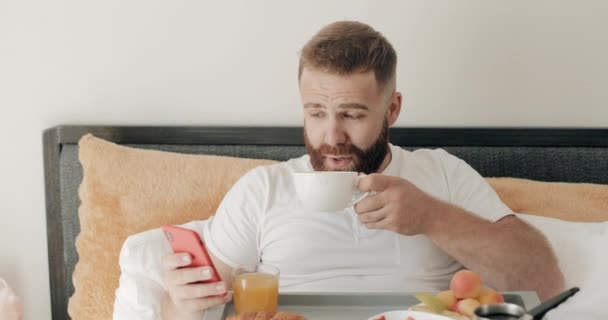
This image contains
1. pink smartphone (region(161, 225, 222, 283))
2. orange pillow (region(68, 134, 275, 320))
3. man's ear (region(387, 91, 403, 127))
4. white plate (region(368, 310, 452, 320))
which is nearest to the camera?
white plate (region(368, 310, 452, 320))

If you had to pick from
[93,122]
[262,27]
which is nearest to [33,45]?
[93,122]

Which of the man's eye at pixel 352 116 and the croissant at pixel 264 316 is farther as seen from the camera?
the man's eye at pixel 352 116

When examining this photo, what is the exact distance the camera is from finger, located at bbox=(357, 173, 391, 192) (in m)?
1.44

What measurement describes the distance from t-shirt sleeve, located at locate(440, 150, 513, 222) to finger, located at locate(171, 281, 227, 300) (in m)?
0.70

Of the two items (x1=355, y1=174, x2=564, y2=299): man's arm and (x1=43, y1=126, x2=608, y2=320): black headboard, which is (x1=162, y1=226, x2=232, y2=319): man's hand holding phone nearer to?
(x1=355, y1=174, x2=564, y2=299): man's arm

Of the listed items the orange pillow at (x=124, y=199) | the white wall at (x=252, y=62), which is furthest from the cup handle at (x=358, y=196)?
the white wall at (x=252, y=62)

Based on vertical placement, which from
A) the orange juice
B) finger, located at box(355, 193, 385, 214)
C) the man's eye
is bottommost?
the orange juice

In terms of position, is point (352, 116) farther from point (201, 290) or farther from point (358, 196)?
point (201, 290)

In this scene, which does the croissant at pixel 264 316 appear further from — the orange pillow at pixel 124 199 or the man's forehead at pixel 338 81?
the orange pillow at pixel 124 199

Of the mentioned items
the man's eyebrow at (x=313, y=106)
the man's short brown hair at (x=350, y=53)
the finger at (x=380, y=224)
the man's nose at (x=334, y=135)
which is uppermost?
the man's short brown hair at (x=350, y=53)

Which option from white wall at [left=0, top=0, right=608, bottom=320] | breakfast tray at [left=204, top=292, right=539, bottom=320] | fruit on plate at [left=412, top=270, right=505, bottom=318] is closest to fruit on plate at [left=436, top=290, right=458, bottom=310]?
fruit on plate at [left=412, top=270, right=505, bottom=318]

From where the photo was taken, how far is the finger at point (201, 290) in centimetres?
132

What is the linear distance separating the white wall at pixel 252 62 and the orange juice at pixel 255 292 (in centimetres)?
102

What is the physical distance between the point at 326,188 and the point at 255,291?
25cm
